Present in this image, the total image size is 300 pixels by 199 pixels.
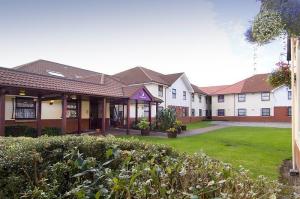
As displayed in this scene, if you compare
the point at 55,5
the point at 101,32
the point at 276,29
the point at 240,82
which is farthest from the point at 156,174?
the point at 240,82

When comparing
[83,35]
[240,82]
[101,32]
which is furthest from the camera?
[240,82]

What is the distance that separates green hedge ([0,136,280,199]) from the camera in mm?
3436

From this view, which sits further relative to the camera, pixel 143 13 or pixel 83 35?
pixel 83 35

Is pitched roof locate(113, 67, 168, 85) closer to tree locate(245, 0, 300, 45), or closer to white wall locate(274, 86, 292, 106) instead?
white wall locate(274, 86, 292, 106)

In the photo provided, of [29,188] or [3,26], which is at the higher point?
[3,26]

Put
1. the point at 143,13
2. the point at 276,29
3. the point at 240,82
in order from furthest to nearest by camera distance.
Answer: the point at 240,82 → the point at 143,13 → the point at 276,29

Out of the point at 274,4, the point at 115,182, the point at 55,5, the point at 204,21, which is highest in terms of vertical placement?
the point at 55,5

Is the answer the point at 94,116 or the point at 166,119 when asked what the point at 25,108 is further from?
the point at 166,119

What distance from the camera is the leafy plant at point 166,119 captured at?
23.5m

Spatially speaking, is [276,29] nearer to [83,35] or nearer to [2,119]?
[83,35]

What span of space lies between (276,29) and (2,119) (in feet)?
44.0

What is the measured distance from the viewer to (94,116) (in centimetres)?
2542

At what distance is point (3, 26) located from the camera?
46.0 feet

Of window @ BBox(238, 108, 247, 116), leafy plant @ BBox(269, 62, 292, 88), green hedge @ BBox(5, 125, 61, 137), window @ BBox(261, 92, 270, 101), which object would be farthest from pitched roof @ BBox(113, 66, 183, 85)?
leafy plant @ BBox(269, 62, 292, 88)
